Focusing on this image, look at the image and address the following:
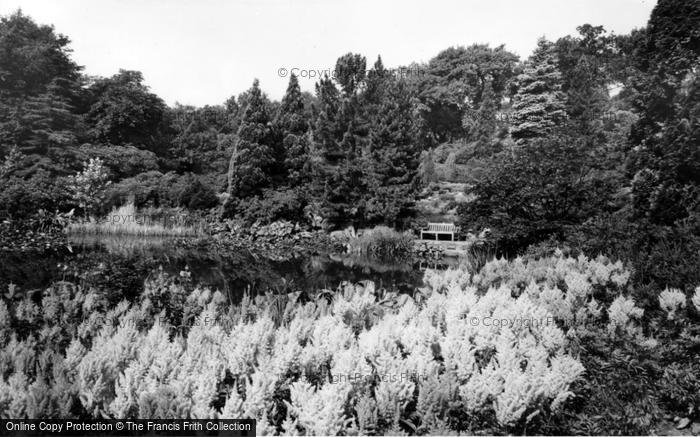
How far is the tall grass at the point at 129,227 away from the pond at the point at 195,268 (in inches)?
39.6

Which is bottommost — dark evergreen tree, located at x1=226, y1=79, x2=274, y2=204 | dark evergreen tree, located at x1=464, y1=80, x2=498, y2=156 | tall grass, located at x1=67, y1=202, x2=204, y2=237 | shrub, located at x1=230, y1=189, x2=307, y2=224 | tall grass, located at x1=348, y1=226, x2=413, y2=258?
tall grass, located at x1=348, y1=226, x2=413, y2=258

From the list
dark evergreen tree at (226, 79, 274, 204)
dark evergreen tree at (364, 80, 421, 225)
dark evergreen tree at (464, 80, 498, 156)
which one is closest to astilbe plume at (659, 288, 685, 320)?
dark evergreen tree at (364, 80, 421, 225)

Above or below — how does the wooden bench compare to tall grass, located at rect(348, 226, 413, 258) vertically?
above

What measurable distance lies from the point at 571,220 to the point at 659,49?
5792mm

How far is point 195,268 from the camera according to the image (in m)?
11.4

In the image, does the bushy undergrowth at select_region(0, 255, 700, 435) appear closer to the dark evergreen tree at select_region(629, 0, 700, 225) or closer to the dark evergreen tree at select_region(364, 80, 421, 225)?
the dark evergreen tree at select_region(629, 0, 700, 225)

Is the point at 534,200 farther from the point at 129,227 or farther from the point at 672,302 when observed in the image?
the point at 129,227

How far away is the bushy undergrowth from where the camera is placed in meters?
2.63

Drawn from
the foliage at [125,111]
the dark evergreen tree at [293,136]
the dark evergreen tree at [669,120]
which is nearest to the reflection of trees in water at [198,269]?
the dark evergreen tree at [669,120]

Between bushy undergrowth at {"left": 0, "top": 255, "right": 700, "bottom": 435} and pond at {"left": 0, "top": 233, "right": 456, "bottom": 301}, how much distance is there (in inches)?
45.5

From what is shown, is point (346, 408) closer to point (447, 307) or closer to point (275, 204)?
point (447, 307)

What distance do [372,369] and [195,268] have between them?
9195mm

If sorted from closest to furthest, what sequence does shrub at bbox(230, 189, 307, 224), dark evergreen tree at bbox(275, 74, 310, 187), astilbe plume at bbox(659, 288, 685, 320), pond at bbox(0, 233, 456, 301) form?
astilbe plume at bbox(659, 288, 685, 320), pond at bbox(0, 233, 456, 301), shrub at bbox(230, 189, 307, 224), dark evergreen tree at bbox(275, 74, 310, 187)

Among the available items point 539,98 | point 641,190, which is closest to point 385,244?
point 641,190
